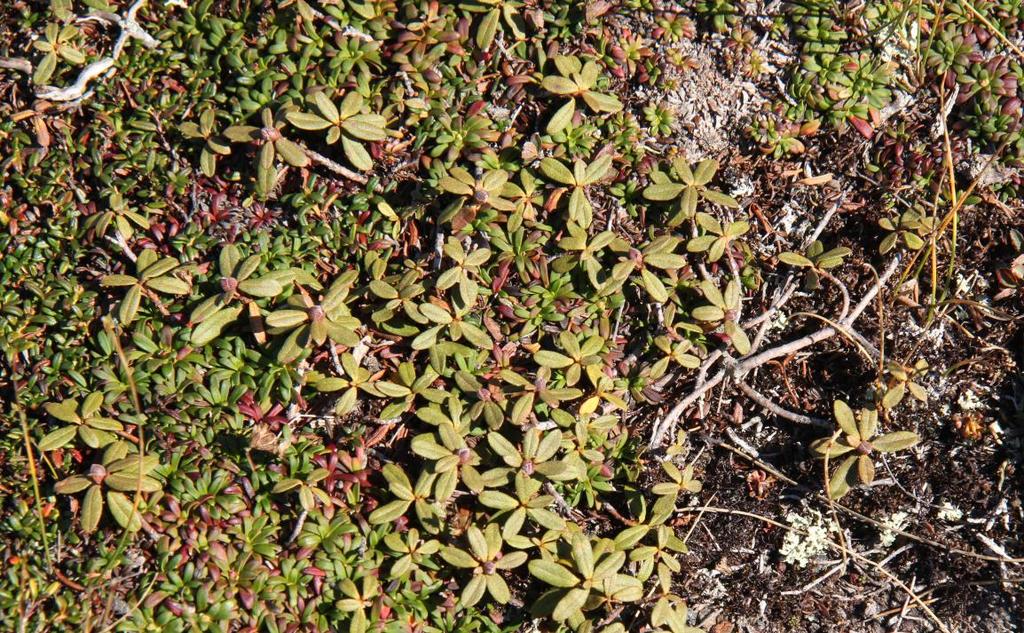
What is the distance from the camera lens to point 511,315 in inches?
122

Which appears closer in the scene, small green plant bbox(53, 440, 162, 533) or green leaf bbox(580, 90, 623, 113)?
small green plant bbox(53, 440, 162, 533)

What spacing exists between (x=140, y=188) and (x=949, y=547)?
323cm

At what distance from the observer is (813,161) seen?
3.42m

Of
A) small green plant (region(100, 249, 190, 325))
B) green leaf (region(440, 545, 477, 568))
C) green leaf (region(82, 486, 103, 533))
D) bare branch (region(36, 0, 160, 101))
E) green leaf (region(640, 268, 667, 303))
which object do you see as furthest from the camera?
bare branch (region(36, 0, 160, 101))

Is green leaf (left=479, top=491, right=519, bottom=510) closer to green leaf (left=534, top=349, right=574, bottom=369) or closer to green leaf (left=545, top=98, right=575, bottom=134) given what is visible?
green leaf (left=534, top=349, right=574, bottom=369)

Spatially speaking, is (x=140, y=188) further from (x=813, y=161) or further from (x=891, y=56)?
(x=891, y=56)

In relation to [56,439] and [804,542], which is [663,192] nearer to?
[804,542]

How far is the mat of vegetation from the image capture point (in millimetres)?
2861

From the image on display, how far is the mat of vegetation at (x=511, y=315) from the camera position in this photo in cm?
286

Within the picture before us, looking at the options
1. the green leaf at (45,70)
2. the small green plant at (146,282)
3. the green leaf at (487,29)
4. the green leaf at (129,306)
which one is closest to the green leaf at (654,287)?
the green leaf at (487,29)

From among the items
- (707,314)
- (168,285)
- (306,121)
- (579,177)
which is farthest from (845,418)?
(168,285)

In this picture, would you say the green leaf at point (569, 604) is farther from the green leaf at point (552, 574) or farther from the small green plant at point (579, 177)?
the small green plant at point (579, 177)

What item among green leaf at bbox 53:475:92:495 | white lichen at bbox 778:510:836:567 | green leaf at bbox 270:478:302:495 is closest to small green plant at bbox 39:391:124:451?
green leaf at bbox 53:475:92:495

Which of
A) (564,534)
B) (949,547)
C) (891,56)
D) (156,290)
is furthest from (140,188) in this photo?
(949,547)
